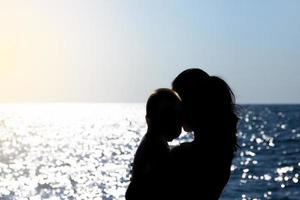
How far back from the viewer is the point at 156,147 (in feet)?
11.0

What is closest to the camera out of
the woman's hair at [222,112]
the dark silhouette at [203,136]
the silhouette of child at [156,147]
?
the silhouette of child at [156,147]

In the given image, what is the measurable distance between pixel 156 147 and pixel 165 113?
0.61 ft

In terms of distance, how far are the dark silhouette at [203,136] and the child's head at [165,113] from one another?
0.10 m

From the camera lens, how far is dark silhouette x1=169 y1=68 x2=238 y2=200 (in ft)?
11.4

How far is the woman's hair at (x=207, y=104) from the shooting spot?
355 centimetres

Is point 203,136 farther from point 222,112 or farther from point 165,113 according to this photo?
point 165,113

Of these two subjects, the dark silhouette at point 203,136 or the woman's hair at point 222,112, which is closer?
the dark silhouette at point 203,136

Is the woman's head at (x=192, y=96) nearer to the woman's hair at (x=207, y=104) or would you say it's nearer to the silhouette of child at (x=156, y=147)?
the woman's hair at (x=207, y=104)

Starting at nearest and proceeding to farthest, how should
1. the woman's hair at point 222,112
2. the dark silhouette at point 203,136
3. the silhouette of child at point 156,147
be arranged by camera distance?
the silhouette of child at point 156,147
the dark silhouette at point 203,136
the woman's hair at point 222,112

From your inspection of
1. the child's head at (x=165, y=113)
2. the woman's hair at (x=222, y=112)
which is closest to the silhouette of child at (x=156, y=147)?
the child's head at (x=165, y=113)

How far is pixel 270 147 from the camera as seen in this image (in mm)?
58062

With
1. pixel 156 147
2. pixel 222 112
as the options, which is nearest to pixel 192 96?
pixel 222 112

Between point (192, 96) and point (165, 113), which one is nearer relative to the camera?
point (165, 113)

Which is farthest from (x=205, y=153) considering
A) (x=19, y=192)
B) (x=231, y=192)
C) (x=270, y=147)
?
(x=270, y=147)
